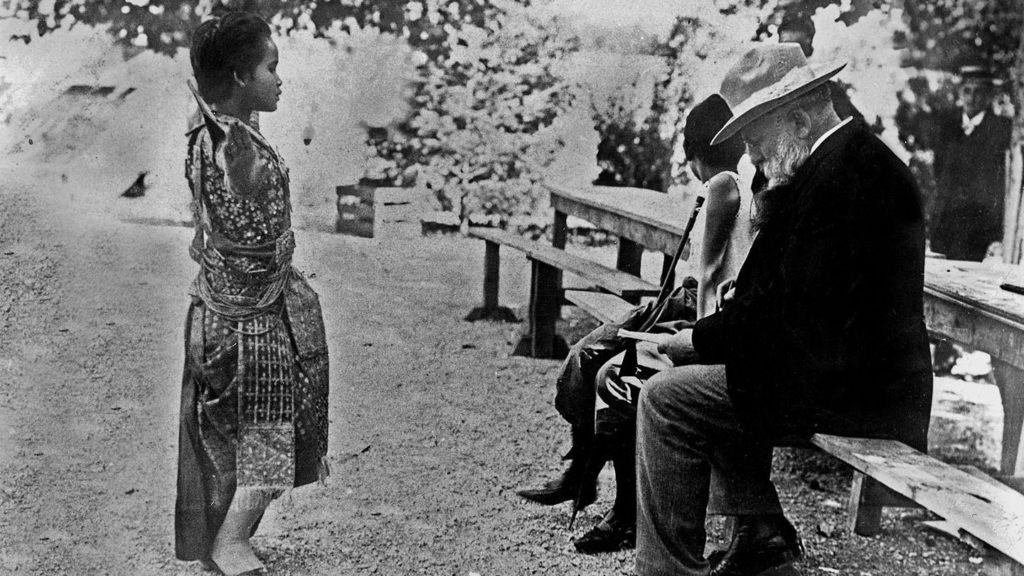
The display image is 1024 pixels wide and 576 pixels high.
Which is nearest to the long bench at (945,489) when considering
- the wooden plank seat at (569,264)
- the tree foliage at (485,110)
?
the wooden plank seat at (569,264)

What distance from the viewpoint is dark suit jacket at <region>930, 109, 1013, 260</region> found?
3.67m

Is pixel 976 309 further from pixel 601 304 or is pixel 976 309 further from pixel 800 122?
pixel 601 304

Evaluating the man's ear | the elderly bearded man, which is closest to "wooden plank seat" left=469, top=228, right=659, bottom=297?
the elderly bearded man

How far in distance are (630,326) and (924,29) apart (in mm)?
1467

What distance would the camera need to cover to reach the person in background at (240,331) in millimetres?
3283

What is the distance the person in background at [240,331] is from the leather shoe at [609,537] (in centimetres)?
92

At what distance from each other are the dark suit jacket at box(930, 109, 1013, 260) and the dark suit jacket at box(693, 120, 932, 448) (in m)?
0.56

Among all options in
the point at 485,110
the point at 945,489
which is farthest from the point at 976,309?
the point at 485,110

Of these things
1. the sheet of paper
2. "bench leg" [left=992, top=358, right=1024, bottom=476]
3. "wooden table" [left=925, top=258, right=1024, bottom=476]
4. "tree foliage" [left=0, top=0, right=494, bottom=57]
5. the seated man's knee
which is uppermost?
"tree foliage" [left=0, top=0, right=494, bottom=57]

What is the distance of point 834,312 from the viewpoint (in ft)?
10.1

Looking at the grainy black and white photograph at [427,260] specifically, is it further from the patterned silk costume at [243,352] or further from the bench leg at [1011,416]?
the bench leg at [1011,416]

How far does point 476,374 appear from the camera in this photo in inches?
146

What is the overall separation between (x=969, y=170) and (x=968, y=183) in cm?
5

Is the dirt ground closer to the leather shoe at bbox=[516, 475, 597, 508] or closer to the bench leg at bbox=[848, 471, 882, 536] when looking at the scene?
the leather shoe at bbox=[516, 475, 597, 508]
